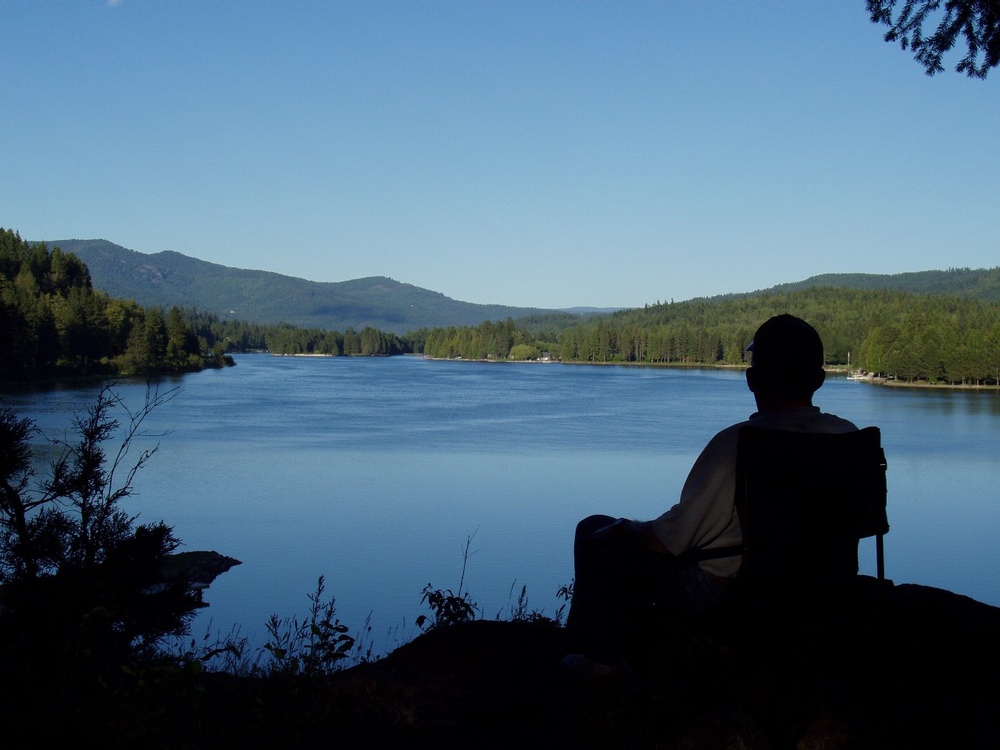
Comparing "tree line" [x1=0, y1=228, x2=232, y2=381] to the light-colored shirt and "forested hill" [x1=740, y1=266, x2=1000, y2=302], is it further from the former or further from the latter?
"forested hill" [x1=740, y1=266, x2=1000, y2=302]

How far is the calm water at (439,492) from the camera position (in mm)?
9742

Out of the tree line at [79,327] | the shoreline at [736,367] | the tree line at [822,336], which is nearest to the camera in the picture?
the tree line at [79,327]

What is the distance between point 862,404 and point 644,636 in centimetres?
3956

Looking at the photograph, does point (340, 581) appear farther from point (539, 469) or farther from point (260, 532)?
point (539, 469)

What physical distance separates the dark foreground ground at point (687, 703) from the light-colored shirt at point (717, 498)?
25cm

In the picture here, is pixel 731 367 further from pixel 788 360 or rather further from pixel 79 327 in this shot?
pixel 788 360

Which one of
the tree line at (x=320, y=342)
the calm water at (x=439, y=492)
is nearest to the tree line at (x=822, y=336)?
the tree line at (x=320, y=342)

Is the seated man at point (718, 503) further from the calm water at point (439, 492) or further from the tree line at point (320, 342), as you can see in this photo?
the tree line at point (320, 342)

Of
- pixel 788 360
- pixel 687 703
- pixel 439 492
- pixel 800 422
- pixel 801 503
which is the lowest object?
pixel 439 492

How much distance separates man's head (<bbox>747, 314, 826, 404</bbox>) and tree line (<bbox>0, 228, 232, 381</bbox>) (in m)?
23.9

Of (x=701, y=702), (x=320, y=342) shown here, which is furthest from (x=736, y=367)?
(x=701, y=702)

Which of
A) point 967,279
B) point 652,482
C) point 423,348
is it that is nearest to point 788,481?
point 652,482

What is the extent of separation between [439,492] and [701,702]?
13530 mm

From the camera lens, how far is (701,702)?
2424mm
